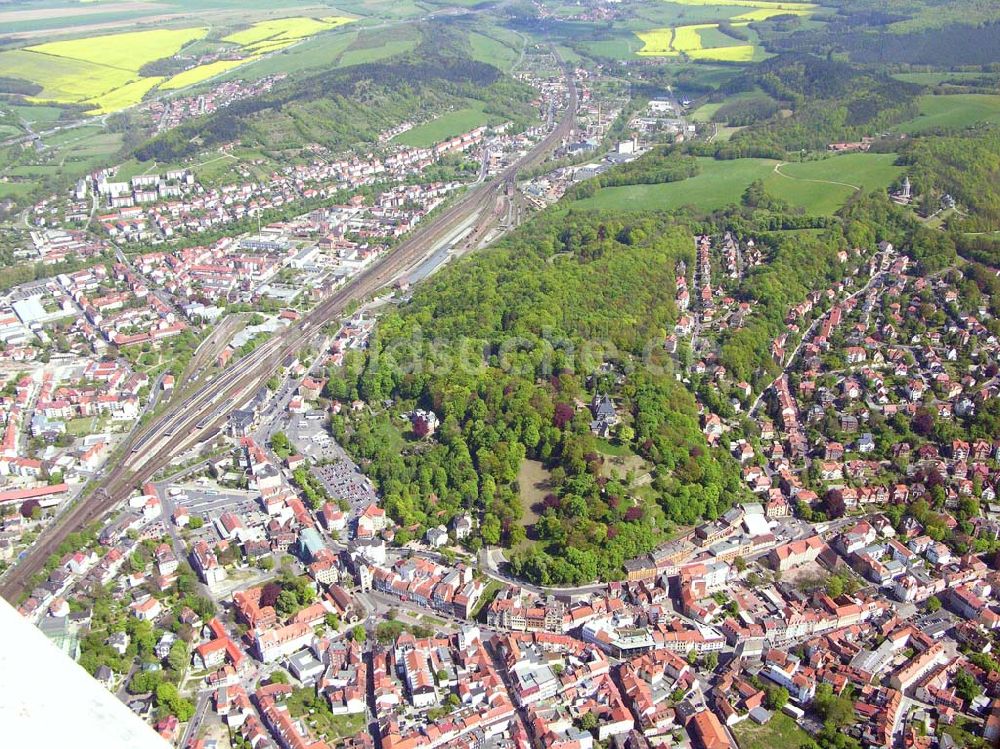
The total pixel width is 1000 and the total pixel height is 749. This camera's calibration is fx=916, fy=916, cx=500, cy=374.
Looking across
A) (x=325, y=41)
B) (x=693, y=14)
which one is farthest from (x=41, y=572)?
(x=693, y=14)

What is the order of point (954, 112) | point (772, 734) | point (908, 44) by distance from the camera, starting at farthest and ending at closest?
point (908, 44)
point (954, 112)
point (772, 734)

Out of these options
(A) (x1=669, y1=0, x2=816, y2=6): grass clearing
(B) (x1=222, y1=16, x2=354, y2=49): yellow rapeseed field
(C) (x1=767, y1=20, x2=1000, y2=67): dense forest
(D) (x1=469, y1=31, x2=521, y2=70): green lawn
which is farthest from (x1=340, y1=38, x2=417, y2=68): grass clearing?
(A) (x1=669, y1=0, x2=816, y2=6): grass clearing

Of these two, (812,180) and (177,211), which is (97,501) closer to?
(177,211)

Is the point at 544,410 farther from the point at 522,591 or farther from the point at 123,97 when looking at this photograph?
the point at 123,97

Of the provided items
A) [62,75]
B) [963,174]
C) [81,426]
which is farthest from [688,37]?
[81,426]

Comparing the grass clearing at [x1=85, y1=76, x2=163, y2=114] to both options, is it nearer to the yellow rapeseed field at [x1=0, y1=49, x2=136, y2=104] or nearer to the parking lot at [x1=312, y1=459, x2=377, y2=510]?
the yellow rapeseed field at [x1=0, y1=49, x2=136, y2=104]

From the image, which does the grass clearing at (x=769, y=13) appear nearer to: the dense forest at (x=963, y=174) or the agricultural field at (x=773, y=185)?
the dense forest at (x=963, y=174)
